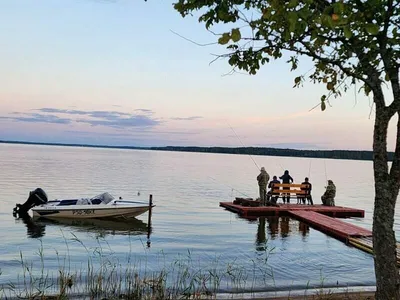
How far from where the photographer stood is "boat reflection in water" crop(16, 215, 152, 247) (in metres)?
19.8

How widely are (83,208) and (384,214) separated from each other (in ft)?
64.2

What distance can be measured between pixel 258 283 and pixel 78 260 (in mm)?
5834

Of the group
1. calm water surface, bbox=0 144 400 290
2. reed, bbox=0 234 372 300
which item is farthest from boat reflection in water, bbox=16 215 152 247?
reed, bbox=0 234 372 300

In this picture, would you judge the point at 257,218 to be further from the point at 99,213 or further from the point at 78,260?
the point at 78,260

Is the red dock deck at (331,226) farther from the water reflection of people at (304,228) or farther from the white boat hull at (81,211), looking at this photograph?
the white boat hull at (81,211)

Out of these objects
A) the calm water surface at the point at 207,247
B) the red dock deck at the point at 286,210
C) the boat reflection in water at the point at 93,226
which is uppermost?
the red dock deck at the point at 286,210

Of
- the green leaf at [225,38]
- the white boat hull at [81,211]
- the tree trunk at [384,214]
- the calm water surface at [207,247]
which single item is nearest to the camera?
the green leaf at [225,38]

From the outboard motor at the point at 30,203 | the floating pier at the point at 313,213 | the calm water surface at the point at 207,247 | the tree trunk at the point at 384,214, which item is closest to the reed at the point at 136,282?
the calm water surface at the point at 207,247

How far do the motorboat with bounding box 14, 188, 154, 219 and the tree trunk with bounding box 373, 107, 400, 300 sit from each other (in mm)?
17768

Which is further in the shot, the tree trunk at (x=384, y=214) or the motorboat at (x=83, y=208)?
the motorboat at (x=83, y=208)

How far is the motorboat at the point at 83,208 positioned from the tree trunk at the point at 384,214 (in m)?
17.8

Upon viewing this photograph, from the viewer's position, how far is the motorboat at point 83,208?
897 inches

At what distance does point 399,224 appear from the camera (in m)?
24.1

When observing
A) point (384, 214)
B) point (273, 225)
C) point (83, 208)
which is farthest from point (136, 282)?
point (83, 208)
